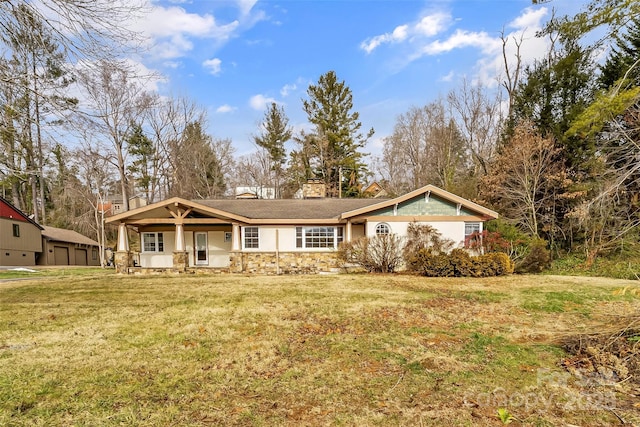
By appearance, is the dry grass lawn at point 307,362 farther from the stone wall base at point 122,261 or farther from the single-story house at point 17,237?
the single-story house at point 17,237

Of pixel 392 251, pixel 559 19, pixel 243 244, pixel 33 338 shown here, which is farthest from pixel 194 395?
pixel 243 244

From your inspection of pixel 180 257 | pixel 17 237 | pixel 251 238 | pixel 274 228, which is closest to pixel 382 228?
pixel 274 228

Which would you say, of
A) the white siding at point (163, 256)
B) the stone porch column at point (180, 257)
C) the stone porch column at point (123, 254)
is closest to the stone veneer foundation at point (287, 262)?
the stone porch column at point (180, 257)

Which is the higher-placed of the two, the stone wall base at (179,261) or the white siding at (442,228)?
the white siding at (442,228)

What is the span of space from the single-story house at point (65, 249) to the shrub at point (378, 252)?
26911 mm

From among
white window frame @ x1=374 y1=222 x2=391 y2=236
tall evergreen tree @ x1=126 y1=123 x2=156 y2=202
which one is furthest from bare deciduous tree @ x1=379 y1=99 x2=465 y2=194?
tall evergreen tree @ x1=126 y1=123 x2=156 y2=202

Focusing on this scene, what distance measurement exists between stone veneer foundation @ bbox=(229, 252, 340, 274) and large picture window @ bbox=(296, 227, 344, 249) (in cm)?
60

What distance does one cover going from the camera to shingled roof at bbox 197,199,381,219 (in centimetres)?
1638

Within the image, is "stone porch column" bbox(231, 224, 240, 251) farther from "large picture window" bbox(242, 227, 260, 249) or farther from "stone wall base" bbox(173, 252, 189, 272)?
"stone wall base" bbox(173, 252, 189, 272)

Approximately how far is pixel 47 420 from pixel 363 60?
18.0 m

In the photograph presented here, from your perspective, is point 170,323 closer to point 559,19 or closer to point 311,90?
point 559,19

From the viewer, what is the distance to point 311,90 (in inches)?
1270

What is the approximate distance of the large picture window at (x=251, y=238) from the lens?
16266mm

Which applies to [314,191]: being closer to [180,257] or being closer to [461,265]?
[180,257]
